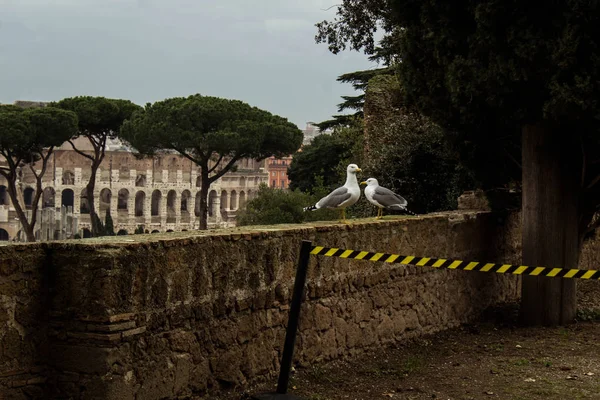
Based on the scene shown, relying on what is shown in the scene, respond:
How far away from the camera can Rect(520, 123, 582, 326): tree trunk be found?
914 centimetres

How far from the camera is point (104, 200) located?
340 ft

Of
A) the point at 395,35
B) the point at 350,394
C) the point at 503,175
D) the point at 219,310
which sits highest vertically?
the point at 395,35

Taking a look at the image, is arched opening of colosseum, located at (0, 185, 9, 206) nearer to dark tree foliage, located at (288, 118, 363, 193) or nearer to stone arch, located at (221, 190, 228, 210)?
stone arch, located at (221, 190, 228, 210)

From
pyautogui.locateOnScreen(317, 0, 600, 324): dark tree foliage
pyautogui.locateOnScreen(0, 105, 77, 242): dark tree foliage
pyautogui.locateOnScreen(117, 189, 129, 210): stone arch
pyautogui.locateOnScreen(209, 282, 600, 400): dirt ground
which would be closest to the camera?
pyautogui.locateOnScreen(209, 282, 600, 400): dirt ground

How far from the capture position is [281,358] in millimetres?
6211

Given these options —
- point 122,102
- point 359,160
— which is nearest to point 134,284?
point 359,160

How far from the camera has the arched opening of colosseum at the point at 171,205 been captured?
10244 cm

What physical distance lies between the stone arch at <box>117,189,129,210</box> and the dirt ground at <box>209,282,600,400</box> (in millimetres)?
94928

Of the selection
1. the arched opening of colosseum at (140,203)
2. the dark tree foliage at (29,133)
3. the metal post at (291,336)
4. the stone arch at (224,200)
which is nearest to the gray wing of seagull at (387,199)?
the metal post at (291,336)

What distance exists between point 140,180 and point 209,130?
175ft

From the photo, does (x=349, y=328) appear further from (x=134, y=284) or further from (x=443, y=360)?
(x=134, y=284)

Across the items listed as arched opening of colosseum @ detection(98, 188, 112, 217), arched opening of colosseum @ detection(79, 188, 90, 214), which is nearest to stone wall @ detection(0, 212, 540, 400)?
arched opening of colosseum @ detection(79, 188, 90, 214)

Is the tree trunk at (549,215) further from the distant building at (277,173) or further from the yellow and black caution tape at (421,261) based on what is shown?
the distant building at (277,173)

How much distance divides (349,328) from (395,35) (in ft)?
26.4
